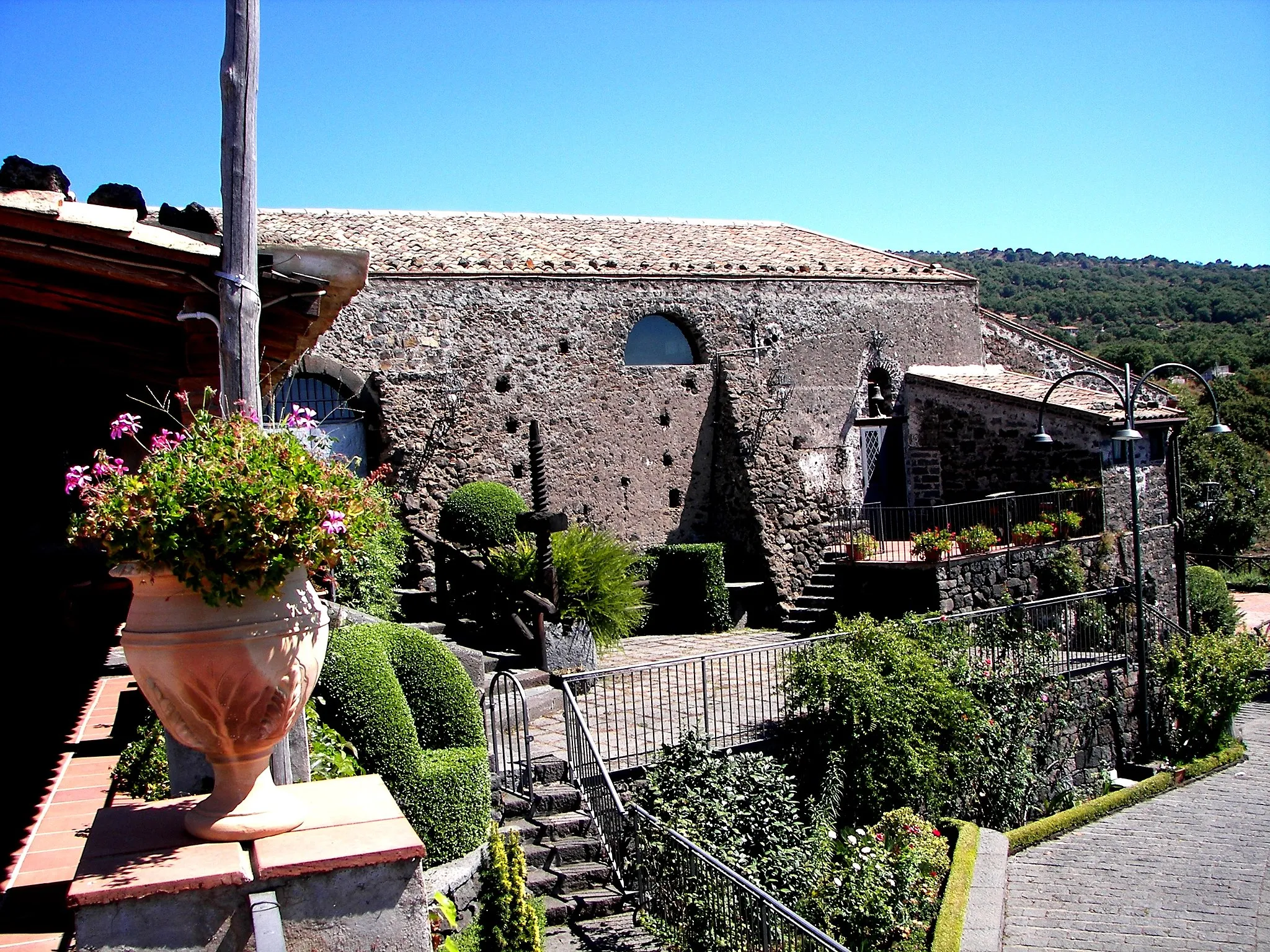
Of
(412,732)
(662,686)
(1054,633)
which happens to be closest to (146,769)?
(412,732)

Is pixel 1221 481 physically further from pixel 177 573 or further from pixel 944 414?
pixel 177 573

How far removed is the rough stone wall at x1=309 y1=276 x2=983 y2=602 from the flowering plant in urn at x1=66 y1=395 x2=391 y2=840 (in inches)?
445

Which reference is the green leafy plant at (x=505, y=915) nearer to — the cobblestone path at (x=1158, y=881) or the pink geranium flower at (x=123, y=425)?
the pink geranium flower at (x=123, y=425)

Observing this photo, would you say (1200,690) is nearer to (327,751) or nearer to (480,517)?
(480,517)

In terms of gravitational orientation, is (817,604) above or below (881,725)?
above

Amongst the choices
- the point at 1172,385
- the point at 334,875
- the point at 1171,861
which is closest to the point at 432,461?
the point at 1171,861

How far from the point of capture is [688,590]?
16.2m

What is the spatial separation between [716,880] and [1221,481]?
27.4m

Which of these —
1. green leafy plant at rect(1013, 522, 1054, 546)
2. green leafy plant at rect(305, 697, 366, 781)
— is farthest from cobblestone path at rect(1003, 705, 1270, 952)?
green leafy plant at rect(305, 697, 366, 781)

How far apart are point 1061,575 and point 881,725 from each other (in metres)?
7.62

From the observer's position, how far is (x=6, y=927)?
397 cm

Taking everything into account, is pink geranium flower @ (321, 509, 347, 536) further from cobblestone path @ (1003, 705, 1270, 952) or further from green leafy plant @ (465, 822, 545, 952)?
cobblestone path @ (1003, 705, 1270, 952)

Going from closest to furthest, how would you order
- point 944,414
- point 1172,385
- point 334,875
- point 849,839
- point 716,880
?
point 334,875, point 716,880, point 849,839, point 944,414, point 1172,385

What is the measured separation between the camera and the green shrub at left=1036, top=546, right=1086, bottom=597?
16328 millimetres
